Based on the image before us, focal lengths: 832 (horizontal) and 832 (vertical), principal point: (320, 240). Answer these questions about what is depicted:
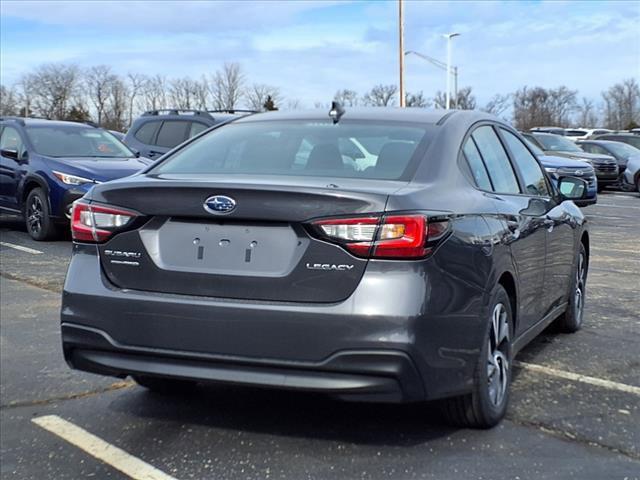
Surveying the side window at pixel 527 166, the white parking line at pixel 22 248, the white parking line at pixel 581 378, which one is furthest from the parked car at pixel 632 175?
the white parking line at pixel 581 378

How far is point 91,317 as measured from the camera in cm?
361

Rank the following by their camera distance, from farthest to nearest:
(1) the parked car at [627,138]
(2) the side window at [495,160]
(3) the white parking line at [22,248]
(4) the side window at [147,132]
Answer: (1) the parked car at [627,138]
(4) the side window at [147,132]
(3) the white parking line at [22,248]
(2) the side window at [495,160]

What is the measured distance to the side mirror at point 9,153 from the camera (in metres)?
11.7

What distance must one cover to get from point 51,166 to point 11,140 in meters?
1.52

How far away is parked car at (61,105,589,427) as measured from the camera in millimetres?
3256

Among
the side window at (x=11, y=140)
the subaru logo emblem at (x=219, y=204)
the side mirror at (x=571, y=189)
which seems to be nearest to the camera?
the subaru logo emblem at (x=219, y=204)

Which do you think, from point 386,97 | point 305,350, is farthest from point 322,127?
point 386,97

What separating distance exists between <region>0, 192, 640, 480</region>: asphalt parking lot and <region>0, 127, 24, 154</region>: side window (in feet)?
22.7

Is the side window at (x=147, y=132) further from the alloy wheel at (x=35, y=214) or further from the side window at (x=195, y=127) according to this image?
the alloy wheel at (x=35, y=214)

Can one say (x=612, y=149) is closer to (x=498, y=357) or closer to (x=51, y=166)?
(x=51, y=166)

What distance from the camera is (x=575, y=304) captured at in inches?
227

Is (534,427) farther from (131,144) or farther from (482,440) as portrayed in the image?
(131,144)

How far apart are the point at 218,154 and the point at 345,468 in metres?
1.70

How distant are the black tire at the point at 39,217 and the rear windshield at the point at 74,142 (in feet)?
2.06
